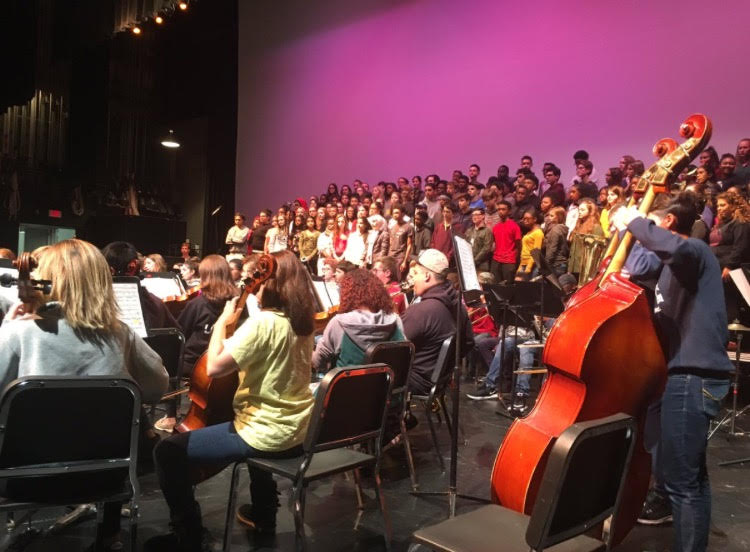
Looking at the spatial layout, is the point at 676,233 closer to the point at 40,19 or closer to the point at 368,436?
the point at 368,436

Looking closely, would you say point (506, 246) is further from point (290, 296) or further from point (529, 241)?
point (290, 296)

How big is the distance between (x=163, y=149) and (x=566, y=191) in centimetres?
1136

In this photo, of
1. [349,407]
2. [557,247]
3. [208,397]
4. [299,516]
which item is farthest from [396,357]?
[557,247]

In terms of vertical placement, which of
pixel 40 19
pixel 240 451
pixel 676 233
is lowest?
pixel 240 451

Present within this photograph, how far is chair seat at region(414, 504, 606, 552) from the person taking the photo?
189 centimetres

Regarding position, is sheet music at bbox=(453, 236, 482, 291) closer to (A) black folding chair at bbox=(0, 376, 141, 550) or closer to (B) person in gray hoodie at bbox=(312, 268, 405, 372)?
(B) person in gray hoodie at bbox=(312, 268, 405, 372)

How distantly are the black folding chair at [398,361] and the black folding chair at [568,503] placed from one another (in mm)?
1343

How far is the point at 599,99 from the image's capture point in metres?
9.39

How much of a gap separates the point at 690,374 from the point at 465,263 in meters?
1.21

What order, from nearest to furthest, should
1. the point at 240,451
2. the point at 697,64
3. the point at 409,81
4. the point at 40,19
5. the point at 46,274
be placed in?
the point at 46,274 → the point at 240,451 → the point at 697,64 → the point at 409,81 → the point at 40,19

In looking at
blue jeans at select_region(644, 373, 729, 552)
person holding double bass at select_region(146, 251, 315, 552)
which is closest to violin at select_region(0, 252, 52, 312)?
person holding double bass at select_region(146, 251, 315, 552)

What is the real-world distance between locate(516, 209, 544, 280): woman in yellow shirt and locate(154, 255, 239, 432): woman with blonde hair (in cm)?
422

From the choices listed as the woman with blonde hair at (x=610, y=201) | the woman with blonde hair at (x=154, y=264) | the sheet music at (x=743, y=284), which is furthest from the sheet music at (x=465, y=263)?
the woman with blonde hair at (x=154, y=264)

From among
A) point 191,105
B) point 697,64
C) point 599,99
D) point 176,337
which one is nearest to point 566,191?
point 599,99
